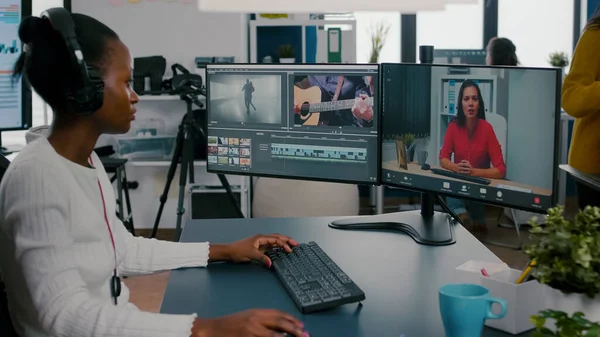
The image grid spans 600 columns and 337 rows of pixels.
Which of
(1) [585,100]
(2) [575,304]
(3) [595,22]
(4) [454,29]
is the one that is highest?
(4) [454,29]

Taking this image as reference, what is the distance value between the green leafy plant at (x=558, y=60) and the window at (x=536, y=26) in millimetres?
414

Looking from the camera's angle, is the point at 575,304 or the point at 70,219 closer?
the point at 575,304

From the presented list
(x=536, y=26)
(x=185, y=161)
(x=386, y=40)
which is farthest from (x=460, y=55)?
(x=185, y=161)

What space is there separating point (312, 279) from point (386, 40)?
4890 mm

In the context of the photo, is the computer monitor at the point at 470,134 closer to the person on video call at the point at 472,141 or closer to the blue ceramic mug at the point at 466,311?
the person on video call at the point at 472,141

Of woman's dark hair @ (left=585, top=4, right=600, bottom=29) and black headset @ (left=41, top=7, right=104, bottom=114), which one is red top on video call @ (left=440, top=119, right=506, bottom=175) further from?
woman's dark hair @ (left=585, top=4, right=600, bottom=29)

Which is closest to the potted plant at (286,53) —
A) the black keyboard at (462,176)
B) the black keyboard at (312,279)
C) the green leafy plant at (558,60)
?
the green leafy plant at (558,60)

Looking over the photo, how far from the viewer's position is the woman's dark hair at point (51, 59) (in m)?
1.27

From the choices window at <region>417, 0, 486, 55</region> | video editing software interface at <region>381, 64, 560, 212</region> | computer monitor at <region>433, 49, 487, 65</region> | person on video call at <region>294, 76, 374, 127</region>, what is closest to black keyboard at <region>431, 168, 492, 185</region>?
video editing software interface at <region>381, 64, 560, 212</region>

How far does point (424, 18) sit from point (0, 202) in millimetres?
5227

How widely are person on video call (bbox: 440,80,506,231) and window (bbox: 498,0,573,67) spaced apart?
4.75 m

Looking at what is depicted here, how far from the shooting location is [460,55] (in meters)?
5.76

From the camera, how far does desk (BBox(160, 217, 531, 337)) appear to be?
4.26 feet

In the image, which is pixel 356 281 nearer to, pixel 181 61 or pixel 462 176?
pixel 462 176
